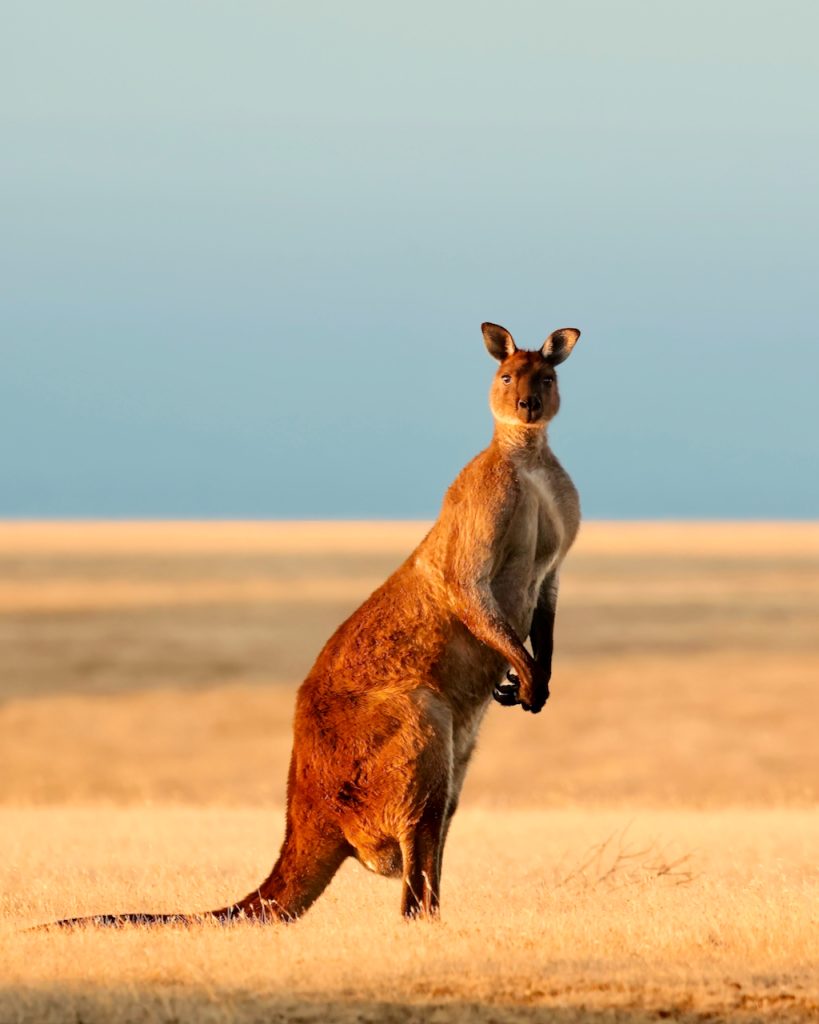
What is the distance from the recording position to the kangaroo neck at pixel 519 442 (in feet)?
24.1

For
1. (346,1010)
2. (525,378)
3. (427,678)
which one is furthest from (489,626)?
(346,1010)

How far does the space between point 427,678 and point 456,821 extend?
563 centimetres

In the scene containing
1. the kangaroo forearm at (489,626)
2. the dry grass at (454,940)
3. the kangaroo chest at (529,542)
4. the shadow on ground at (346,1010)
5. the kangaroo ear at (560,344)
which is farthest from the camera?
the kangaroo ear at (560,344)

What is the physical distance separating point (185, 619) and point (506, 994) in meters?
30.2

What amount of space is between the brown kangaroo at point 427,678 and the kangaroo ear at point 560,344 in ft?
0.23

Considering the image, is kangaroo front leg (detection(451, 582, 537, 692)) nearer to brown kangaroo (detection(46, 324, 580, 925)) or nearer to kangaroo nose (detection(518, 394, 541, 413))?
brown kangaroo (detection(46, 324, 580, 925))

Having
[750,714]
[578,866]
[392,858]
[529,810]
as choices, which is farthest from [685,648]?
[392,858]

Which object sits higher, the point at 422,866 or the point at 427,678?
the point at 427,678

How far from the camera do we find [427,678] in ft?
23.4

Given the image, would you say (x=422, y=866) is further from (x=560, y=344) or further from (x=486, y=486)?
(x=560, y=344)

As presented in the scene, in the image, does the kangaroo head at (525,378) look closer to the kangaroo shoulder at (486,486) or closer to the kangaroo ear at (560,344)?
the kangaroo ear at (560,344)

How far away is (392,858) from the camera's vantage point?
7117 mm

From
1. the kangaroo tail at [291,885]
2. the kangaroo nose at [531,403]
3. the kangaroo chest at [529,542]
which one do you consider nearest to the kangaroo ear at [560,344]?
the kangaroo nose at [531,403]

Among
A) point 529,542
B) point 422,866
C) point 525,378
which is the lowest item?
point 422,866
